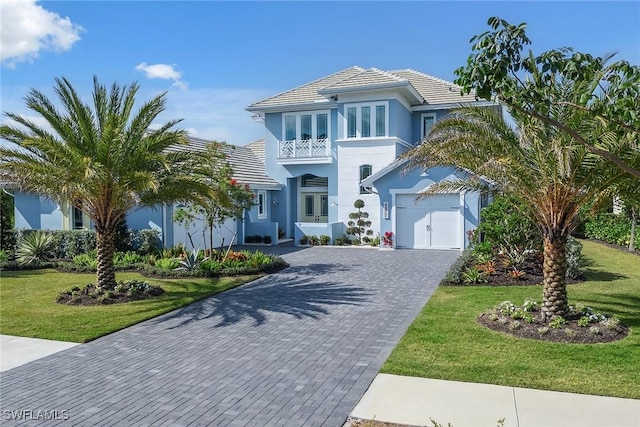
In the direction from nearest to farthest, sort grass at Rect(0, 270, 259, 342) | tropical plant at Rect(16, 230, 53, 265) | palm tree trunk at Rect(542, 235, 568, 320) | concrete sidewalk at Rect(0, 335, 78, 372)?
1. concrete sidewalk at Rect(0, 335, 78, 372)
2. palm tree trunk at Rect(542, 235, 568, 320)
3. grass at Rect(0, 270, 259, 342)
4. tropical plant at Rect(16, 230, 53, 265)

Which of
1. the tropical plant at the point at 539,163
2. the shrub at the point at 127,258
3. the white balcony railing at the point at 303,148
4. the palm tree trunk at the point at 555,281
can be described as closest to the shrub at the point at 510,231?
the tropical plant at the point at 539,163

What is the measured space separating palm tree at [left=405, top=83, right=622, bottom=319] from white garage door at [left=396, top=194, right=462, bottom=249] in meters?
12.6

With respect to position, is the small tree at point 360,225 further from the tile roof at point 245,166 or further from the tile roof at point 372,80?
the tile roof at point 372,80

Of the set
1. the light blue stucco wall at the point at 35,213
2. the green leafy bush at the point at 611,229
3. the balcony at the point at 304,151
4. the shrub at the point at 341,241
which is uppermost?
the balcony at the point at 304,151

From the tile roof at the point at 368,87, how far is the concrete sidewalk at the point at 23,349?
19.0m

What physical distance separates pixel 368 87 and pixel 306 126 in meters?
4.92

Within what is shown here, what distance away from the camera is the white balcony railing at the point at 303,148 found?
87.7 feet

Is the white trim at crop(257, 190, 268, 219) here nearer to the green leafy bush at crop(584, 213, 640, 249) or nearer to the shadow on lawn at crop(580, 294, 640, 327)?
the green leafy bush at crop(584, 213, 640, 249)

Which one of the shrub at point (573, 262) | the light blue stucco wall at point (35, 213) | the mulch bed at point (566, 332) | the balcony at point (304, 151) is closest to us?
the mulch bed at point (566, 332)

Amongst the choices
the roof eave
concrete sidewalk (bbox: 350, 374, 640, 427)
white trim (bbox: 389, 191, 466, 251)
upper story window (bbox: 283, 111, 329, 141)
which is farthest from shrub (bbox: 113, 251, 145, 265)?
concrete sidewalk (bbox: 350, 374, 640, 427)

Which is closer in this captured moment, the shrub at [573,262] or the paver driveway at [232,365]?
the paver driveway at [232,365]

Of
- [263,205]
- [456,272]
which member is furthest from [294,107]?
[456,272]

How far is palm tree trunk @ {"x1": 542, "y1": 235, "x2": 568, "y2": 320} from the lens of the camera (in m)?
9.38

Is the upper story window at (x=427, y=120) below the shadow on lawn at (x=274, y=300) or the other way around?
the other way around
